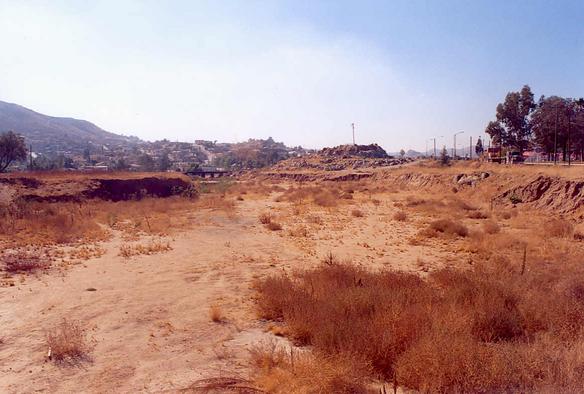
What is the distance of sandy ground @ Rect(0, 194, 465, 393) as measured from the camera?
684 centimetres

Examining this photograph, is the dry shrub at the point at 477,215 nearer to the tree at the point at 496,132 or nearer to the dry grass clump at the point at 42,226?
the dry grass clump at the point at 42,226

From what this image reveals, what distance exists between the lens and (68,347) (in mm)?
7449

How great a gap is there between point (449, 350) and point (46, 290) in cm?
1052

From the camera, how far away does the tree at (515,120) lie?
59.5 metres

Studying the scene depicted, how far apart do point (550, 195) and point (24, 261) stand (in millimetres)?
28361

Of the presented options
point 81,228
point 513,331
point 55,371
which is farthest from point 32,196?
point 513,331

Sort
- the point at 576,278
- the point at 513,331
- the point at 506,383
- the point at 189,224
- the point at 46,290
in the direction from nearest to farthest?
the point at 506,383
the point at 513,331
the point at 576,278
the point at 46,290
the point at 189,224

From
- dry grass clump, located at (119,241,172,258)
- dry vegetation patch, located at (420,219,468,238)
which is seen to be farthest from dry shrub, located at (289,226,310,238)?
dry grass clump, located at (119,241,172,258)

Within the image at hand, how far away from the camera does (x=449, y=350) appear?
19.5ft

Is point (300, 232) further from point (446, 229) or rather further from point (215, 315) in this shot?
point (215, 315)

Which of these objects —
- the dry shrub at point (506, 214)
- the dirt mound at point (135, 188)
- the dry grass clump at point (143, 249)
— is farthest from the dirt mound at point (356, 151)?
the dry grass clump at point (143, 249)

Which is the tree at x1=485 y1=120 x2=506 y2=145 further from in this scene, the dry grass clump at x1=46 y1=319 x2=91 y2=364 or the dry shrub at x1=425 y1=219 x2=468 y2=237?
the dry grass clump at x1=46 y1=319 x2=91 y2=364

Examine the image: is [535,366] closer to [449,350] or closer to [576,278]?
[449,350]

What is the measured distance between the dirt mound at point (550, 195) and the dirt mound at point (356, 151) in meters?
72.1
